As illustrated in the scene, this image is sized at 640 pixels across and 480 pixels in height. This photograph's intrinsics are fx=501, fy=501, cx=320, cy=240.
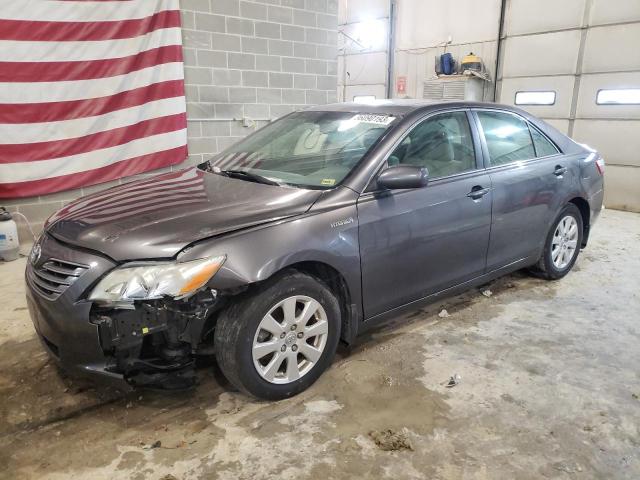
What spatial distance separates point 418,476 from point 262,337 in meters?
0.88

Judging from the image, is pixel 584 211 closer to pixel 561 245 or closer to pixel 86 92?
pixel 561 245

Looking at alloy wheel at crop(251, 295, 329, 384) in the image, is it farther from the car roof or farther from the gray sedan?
the car roof

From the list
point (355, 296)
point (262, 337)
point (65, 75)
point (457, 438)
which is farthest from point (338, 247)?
point (65, 75)

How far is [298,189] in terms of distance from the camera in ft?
8.38

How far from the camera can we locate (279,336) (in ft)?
7.63

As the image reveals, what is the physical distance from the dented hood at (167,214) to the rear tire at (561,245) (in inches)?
90.7

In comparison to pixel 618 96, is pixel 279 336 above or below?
below

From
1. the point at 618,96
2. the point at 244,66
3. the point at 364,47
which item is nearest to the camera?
the point at 244,66

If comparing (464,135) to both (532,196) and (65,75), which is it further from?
A: (65,75)

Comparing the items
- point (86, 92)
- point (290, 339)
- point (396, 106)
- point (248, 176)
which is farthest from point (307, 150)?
point (86, 92)

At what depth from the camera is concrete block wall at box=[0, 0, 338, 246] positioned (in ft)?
18.2

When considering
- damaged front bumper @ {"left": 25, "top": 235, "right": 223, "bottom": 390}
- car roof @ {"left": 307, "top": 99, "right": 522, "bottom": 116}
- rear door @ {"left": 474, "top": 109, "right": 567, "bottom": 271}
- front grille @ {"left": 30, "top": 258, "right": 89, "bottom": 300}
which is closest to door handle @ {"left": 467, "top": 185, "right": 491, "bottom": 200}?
rear door @ {"left": 474, "top": 109, "right": 567, "bottom": 271}

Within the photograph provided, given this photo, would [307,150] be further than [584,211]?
No

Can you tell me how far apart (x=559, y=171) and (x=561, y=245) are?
651 millimetres
